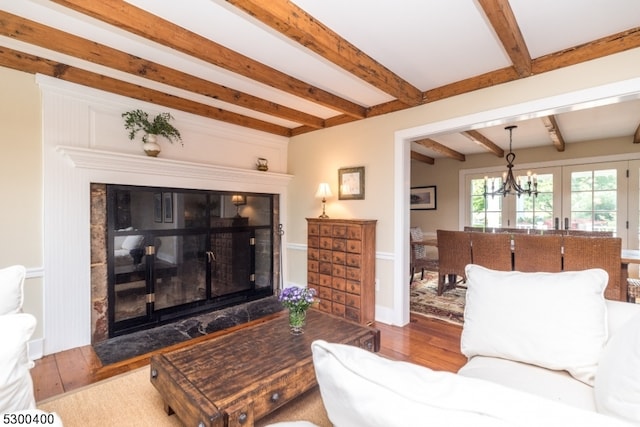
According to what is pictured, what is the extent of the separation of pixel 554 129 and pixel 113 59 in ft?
16.4

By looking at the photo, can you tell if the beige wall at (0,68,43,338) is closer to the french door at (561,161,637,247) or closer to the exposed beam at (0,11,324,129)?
the exposed beam at (0,11,324,129)

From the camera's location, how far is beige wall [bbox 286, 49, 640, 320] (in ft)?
7.70

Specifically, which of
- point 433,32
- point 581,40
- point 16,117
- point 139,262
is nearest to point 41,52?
point 16,117

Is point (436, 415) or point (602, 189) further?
point (602, 189)

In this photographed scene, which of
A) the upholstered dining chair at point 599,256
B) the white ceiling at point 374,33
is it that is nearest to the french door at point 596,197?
the upholstered dining chair at point 599,256

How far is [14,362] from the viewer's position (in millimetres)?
1062

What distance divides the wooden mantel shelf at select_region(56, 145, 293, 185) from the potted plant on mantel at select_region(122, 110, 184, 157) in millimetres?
123

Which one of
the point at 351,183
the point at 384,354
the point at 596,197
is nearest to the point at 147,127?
the point at 351,183

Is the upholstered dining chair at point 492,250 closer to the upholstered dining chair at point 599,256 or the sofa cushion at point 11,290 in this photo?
the upholstered dining chair at point 599,256

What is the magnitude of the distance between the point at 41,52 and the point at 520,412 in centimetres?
347

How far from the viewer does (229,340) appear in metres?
2.00

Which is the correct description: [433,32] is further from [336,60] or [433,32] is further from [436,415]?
[436,415]

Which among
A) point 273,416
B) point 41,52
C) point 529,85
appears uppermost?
point 41,52

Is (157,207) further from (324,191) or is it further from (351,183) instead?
(351,183)
